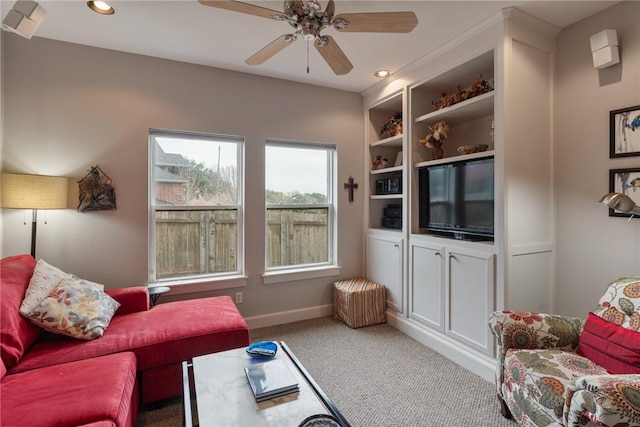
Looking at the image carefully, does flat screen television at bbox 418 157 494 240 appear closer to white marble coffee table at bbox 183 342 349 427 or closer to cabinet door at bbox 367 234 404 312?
cabinet door at bbox 367 234 404 312

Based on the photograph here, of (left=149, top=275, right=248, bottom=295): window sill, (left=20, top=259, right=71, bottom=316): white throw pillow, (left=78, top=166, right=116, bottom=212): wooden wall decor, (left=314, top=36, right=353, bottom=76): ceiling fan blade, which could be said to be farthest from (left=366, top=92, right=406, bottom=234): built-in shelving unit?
(left=20, top=259, right=71, bottom=316): white throw pillow

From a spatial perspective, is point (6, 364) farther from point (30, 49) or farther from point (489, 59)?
point (489, 59)

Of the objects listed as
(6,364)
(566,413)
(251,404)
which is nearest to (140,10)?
(6,364)

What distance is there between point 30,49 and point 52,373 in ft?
8.23

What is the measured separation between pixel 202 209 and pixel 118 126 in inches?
40.6

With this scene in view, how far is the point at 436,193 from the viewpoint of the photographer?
2891mm

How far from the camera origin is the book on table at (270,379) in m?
1.36

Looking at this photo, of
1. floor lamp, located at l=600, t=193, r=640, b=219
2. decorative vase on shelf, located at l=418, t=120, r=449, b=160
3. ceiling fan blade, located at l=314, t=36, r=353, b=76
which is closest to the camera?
floor lamp, located at l=600, t=193, r=640, b=219

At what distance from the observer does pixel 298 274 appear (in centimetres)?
344

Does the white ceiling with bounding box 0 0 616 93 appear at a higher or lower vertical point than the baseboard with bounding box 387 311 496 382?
higher

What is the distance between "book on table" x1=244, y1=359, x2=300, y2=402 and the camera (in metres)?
1.36

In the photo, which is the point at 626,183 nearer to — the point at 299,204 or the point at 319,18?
the point at 319,18

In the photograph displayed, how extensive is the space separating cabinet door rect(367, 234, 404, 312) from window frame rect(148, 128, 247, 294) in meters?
1.51

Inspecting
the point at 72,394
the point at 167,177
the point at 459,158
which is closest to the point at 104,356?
the point at 72,394
